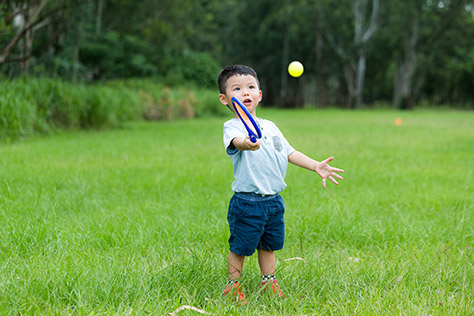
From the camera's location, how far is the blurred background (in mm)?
16531

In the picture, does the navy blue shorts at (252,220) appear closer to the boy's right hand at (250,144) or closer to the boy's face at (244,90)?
the boy's right hand at (250,144)

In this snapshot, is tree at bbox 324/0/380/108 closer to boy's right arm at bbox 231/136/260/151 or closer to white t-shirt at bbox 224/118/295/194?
white t-shirt at bbox 224/118/295/194

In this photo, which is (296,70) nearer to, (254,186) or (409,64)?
(254,186)

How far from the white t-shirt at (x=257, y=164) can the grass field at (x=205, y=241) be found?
577mm

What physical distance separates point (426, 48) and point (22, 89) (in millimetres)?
35911

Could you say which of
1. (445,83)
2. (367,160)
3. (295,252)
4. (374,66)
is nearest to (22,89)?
(367,160)

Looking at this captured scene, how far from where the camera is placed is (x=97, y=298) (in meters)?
2.38

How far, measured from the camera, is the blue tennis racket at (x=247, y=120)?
224cm

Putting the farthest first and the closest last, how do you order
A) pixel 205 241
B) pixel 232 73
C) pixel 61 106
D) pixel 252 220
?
pixel 61 106, pixel 205 241, pixel 232 73, pixel 252 220

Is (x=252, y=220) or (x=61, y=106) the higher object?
(x=61, y=106)

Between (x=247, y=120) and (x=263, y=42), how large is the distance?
42.9 meters

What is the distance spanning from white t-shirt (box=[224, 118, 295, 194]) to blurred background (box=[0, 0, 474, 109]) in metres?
8.73

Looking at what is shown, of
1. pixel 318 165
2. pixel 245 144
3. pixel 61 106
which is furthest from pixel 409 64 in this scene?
pixel 245 144

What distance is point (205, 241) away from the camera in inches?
138
